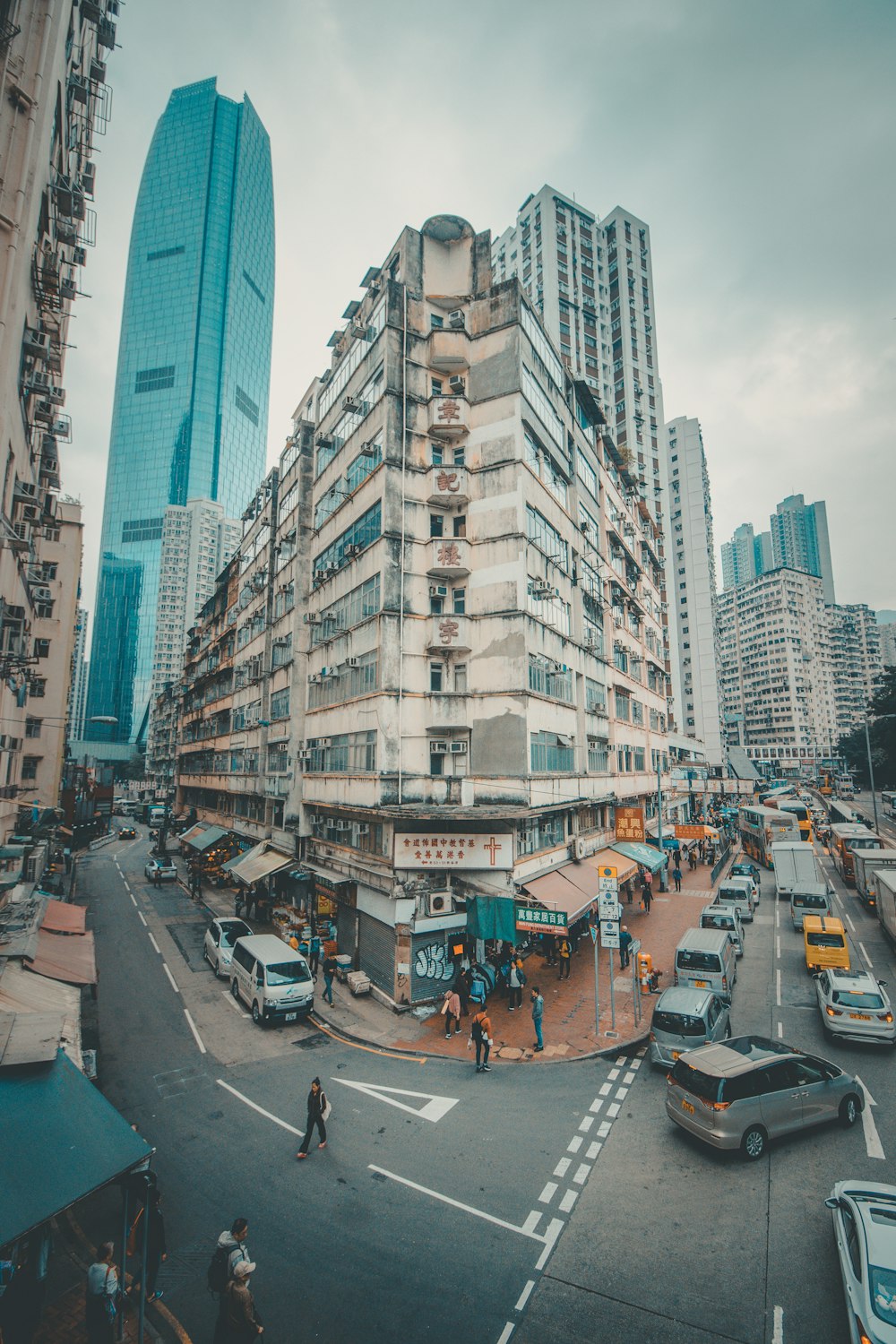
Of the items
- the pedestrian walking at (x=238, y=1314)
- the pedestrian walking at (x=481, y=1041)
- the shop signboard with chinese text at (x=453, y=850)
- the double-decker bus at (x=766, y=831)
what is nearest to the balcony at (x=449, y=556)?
the shop signboard with chinese text at (x=453, y=850)

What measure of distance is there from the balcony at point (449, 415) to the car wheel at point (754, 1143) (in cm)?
2174

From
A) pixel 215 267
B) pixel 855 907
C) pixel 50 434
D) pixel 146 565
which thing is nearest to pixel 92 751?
pixel 146 565

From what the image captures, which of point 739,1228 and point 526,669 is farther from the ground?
point 526,669

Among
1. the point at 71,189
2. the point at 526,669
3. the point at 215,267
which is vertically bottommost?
the point at 526,669

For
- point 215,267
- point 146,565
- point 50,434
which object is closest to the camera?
point 50,434

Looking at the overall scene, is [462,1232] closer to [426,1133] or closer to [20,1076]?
[426,1133]

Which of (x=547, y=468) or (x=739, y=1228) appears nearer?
(x=739, y=1228)

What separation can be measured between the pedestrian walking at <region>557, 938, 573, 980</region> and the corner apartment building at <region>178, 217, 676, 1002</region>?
126 inches

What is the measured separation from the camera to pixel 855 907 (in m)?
32.8

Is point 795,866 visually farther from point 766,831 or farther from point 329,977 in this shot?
point 329,977

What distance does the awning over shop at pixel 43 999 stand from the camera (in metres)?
12.1

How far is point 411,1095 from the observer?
14070mm

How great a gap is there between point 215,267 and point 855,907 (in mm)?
226410

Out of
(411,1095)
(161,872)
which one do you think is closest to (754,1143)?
(411,1095)
